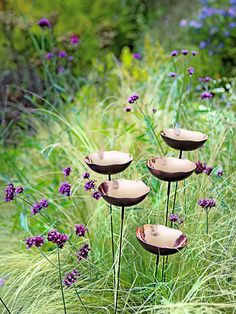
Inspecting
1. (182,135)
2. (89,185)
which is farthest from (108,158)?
(182,135)

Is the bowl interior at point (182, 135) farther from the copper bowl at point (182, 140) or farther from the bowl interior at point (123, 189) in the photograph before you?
the bowl interior at point (123, 189)

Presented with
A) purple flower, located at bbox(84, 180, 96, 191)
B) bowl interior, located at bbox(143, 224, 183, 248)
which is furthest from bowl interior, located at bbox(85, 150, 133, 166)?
bowl interior, located at bbox(143, 224, 183, 248)

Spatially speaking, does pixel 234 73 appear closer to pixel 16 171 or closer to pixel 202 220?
pixel 16 171

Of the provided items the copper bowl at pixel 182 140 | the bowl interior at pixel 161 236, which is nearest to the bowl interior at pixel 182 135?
the copper bowl at pixel 182 140

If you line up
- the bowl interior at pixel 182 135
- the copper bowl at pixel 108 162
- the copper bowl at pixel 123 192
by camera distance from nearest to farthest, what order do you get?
1. the copper bowl at pixel 123 192
2. the copper bowl at pixel 108 162
3. the bowl interior at pixel 182 135

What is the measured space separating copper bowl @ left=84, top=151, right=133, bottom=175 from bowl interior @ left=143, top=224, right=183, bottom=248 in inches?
7.7

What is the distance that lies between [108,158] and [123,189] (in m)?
0.15

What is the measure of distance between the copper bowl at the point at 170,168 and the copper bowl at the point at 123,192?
0.19 ft

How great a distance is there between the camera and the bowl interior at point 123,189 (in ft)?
5.03

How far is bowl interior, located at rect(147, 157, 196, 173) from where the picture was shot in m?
1.61

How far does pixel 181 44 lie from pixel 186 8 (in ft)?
5.56

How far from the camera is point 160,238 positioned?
62.3 inches

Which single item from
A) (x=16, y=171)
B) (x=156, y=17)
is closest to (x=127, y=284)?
(x=16, y=171)

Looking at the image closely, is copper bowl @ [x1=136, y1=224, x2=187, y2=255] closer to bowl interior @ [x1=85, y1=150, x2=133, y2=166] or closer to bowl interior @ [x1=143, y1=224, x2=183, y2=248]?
bowl interior @ [x1=143, y1=224, x2=183, y2=248]
